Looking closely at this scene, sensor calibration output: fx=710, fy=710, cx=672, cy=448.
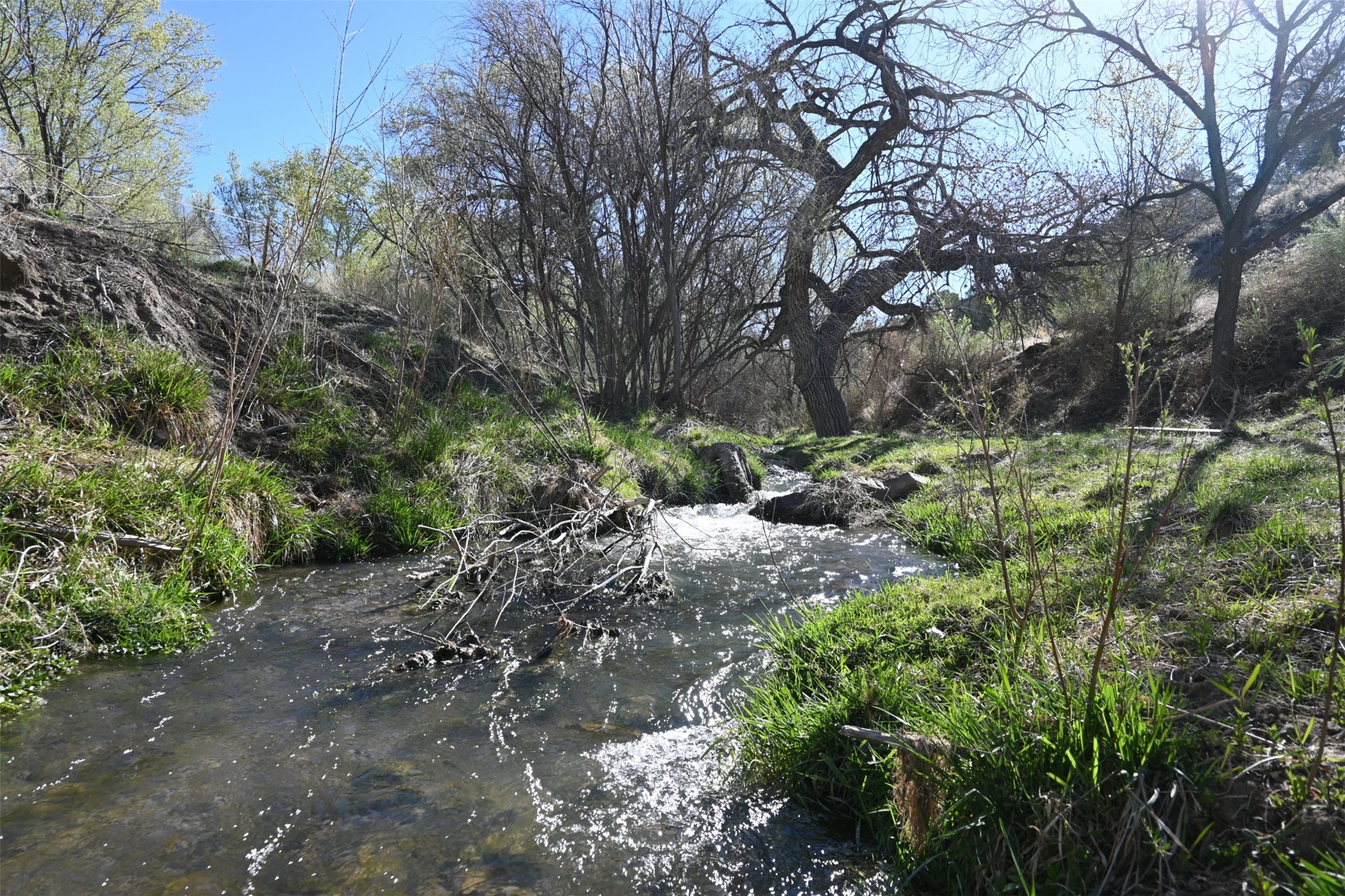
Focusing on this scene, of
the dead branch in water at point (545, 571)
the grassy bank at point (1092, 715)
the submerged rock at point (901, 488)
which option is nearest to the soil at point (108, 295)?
the dead branch in water at point (545, 571)

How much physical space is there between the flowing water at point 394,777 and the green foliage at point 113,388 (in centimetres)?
226

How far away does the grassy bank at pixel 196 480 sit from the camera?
152 inches

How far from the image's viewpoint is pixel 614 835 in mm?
2480

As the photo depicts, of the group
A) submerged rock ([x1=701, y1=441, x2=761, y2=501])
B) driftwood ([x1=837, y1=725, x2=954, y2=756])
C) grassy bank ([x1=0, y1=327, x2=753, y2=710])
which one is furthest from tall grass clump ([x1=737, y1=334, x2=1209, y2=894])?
submerged rock ([x1=701, y1=441, x2=761, y2=501])

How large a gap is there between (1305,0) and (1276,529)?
367 inches

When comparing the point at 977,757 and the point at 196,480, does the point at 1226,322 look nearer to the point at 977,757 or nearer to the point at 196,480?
the point at 977,757

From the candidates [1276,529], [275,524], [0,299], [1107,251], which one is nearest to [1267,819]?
[1276,529]

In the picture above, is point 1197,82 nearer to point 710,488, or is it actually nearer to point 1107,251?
point 1107,251

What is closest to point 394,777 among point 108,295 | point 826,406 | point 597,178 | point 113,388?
point 113,388

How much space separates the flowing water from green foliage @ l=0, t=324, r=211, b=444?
2.26m

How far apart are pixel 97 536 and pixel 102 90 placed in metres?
18.3

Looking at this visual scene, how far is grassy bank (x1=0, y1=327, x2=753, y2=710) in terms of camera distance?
3.86 metres

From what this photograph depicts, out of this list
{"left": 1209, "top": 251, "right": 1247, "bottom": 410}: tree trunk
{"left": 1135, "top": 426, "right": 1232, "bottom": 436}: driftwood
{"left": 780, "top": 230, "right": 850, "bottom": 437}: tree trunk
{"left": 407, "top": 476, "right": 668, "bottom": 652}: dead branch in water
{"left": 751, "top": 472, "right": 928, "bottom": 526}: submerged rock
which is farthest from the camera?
{"left": 780, "top": 230, "right": 850, "bottom": 437}: tree trunk

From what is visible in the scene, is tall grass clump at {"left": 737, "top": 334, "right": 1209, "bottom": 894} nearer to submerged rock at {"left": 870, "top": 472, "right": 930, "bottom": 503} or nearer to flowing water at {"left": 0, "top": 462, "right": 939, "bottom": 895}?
flowing water at {"left": 0, "top": 462, "right": 939, "bottom": 895}
